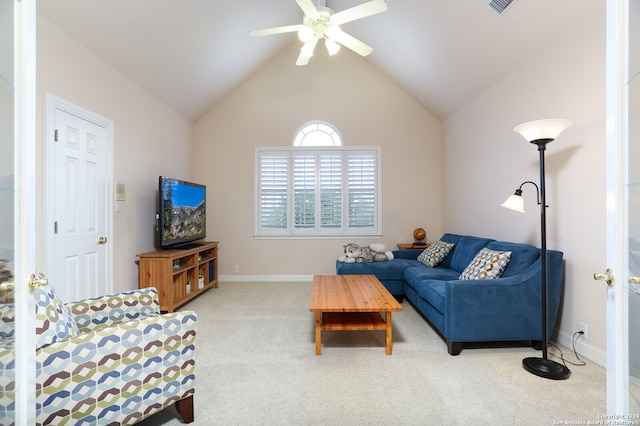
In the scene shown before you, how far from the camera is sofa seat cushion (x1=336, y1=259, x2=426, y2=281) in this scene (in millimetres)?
3896

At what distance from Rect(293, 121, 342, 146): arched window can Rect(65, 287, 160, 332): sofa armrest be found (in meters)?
3.65

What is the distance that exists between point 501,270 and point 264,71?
14.6 feet

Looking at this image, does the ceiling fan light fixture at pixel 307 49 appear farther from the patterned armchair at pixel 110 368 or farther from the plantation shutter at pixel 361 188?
the patterned armchair at pixel 110 368

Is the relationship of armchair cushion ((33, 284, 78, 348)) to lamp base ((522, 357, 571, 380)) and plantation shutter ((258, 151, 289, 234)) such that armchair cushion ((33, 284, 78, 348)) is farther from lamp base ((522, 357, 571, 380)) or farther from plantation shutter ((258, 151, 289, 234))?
plantation shutter ((258, 151, 289, 234))

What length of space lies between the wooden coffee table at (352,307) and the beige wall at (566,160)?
1.45 metres

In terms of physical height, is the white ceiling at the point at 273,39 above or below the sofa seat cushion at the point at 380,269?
above

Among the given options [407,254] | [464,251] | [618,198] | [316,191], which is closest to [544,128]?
[618,198]

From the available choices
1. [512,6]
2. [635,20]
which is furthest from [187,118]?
[635,20]

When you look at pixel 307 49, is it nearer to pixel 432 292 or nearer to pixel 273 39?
pixel 273 39

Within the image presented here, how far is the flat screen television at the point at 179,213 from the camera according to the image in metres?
3.54

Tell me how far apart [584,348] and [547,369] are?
539 millimetres

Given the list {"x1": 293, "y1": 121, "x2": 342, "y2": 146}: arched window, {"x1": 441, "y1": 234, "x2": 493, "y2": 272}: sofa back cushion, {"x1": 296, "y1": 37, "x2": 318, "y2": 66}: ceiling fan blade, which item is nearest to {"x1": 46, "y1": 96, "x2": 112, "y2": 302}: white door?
{"x1": 296, "y1": 37, "x2": 318, "y2": 66}: ceiling fan blade

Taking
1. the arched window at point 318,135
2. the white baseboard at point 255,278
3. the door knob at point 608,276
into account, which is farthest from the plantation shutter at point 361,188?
the door knob at point 608,276

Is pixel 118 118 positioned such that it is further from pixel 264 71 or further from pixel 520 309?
pixel 520 309
